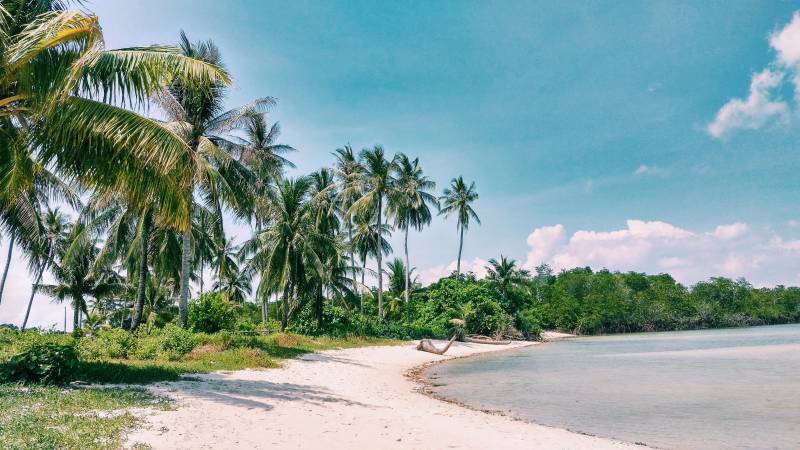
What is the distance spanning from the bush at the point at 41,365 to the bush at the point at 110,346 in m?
4.71

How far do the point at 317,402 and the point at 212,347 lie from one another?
8.38m

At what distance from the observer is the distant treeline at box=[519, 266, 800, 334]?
211 feet

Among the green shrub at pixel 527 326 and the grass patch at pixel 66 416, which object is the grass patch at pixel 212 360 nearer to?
the grass patch at pixel 66 416

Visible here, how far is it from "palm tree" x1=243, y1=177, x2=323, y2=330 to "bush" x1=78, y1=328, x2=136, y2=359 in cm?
1172

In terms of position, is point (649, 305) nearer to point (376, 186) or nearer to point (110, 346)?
point (376, 186)

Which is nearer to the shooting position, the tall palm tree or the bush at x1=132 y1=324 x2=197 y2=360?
the bush at x1=132 y1=324 x2=197 y2=360

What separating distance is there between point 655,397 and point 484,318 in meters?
28.0

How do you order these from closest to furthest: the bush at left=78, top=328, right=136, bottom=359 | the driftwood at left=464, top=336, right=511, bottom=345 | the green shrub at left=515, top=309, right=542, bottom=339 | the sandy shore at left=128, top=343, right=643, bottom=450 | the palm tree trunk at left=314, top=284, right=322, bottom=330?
the sandy shore at left=128, top=343, right=643, bottom=450
the bush at left=78, top=328, right=136, bottom=359
the palm tree trunk at left=314, top=284, right=322, bottom=330
the driftwood at left=464, top=336, right=511, bottom=345
the green shrub at left=515, top=309, right=542, bottom=339

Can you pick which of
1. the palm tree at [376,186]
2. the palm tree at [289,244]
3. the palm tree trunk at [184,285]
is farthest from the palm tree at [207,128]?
the palm tree at [376,186]

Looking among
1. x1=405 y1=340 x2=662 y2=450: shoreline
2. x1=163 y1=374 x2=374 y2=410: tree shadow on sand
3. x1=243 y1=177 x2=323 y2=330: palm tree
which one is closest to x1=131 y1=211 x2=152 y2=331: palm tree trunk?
x1=243 y1=177 x2=323 y2=330: palm tree

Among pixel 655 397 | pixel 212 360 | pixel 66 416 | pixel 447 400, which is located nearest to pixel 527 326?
pixel 655 397

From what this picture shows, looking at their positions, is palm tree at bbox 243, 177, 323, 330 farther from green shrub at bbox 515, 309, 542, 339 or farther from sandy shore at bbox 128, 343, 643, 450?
green shrub at bbox 515, 309, 542, 339

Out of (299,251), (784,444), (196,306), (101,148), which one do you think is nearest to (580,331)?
(299,251)

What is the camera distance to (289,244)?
27.4 meters
